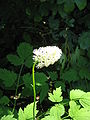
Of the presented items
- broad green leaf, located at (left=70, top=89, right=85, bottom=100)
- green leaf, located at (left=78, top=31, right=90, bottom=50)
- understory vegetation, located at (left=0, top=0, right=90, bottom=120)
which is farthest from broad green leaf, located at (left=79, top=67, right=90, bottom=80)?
broad green leaf, located at (left=70, top=89, right=85, bottom=100)

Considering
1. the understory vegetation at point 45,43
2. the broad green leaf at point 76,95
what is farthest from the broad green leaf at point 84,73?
the broad green leaf at point 76,95

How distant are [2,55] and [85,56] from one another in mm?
1014

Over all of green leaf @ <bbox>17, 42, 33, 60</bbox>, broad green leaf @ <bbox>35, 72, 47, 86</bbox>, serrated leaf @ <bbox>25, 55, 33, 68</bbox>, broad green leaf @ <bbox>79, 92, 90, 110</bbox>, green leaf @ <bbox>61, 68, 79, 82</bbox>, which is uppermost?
green leaf @ <bbox>17, 42, 33, 60</bbox>

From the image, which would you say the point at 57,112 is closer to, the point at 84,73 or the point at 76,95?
the point at 76,95

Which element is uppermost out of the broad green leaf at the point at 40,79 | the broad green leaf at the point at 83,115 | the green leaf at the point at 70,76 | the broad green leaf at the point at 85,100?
the green leaf at the point at 70,76

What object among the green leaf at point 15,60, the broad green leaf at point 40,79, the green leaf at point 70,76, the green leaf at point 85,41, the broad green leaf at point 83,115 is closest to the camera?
→ the broad green leaf at point 83,115

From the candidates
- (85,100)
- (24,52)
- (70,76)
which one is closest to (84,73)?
(70,76)

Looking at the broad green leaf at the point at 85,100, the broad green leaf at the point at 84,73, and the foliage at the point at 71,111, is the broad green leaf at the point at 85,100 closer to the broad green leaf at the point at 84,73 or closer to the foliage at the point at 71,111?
the foliage at the point at 71,111

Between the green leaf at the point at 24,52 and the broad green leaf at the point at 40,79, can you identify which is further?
the green leaf at the point at 24,52

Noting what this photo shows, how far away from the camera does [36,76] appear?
73.5 inches

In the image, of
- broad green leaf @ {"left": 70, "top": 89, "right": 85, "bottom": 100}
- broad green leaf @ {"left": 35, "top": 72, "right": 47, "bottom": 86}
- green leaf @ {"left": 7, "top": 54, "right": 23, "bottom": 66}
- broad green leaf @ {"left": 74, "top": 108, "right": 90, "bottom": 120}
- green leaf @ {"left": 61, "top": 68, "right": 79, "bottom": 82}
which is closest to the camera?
broad green leaf @ {"left": 74, "top": 108, "right": 90, "bottom": 120}

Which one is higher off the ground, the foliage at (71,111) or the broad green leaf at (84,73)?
the broad green leaf at (84,73)

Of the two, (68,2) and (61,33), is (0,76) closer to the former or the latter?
(68,2)

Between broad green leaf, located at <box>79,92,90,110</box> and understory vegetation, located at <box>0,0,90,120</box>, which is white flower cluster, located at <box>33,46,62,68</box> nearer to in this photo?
broad green leaf, located at <box>79,92,90,110</box>
